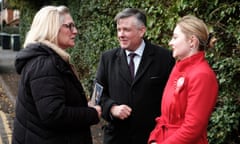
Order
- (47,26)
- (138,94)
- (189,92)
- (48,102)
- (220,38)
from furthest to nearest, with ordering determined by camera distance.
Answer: (220,38), (138,94), (47,26), (48,102), (189,92)

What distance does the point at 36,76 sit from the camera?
290 cm

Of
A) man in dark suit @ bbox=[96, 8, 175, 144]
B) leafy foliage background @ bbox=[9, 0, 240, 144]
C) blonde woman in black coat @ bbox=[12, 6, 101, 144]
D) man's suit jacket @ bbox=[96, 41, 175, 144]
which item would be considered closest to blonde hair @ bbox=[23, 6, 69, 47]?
blonde woman in black coat @ bbox=[12, 6, 101, 144]

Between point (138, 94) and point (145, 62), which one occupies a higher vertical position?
point (145, 62)

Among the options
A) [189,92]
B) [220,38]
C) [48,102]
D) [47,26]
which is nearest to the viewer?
[189,92]

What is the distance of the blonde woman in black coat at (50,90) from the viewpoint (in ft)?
9.44

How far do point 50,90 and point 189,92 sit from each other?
875mm

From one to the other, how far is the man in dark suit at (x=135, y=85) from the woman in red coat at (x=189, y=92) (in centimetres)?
66

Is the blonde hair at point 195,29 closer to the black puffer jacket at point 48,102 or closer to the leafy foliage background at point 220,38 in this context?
the black puffer jacket at point 48,102

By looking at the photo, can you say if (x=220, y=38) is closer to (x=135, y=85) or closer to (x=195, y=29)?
(x=135, y=85)

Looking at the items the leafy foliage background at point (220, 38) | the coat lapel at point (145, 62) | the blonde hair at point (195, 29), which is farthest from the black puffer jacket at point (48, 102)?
the leafy foliage background at point (220, 38)

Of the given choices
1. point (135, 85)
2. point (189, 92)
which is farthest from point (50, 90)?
point (135, 85)

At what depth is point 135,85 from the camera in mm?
3660

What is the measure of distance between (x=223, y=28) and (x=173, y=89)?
1772 mm

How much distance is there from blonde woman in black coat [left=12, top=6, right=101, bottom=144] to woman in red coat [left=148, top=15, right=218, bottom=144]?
0.57 metres
